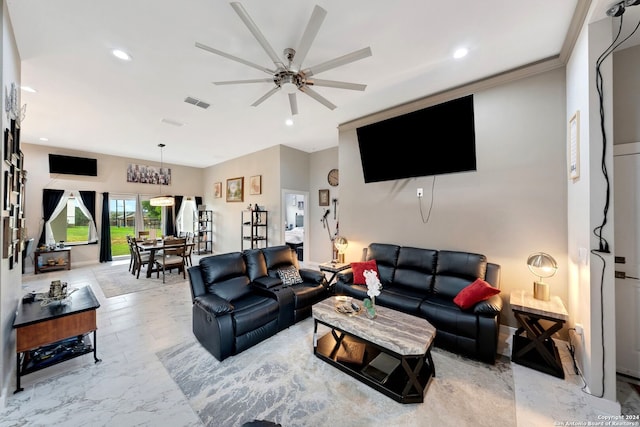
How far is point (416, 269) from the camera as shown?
10.9 feet

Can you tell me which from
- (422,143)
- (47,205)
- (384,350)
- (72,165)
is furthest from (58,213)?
(422,143)

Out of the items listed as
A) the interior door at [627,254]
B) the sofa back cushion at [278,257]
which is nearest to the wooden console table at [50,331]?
the sofa back cushion at [278,257]

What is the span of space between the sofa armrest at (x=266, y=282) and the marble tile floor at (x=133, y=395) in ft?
3.11

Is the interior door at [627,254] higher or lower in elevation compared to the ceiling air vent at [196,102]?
lower

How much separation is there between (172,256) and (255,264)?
10.6ft

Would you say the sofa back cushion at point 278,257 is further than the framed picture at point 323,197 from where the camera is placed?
No

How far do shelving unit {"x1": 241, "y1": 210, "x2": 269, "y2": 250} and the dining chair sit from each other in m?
1.60

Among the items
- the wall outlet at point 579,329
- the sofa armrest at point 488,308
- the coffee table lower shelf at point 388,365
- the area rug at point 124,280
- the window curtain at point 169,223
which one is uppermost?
the window curtain at point 169,223

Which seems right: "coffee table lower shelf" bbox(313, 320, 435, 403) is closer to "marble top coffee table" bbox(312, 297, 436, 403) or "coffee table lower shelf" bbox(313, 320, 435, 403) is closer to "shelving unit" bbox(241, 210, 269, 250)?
"marble top coffee table" bbox(312, 297, 436, 403)

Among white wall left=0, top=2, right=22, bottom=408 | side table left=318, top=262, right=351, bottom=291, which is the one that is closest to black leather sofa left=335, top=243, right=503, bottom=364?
side table left=318, top=262, right=351, bottom=291

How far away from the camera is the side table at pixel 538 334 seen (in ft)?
7.14

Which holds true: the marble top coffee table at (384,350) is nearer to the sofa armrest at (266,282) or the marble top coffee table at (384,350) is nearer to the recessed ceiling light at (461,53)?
the sofa armrest at (266,282)

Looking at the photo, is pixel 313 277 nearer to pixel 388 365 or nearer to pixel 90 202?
pixel 388 365

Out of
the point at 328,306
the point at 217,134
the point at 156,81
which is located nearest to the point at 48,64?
the point at 156,81
